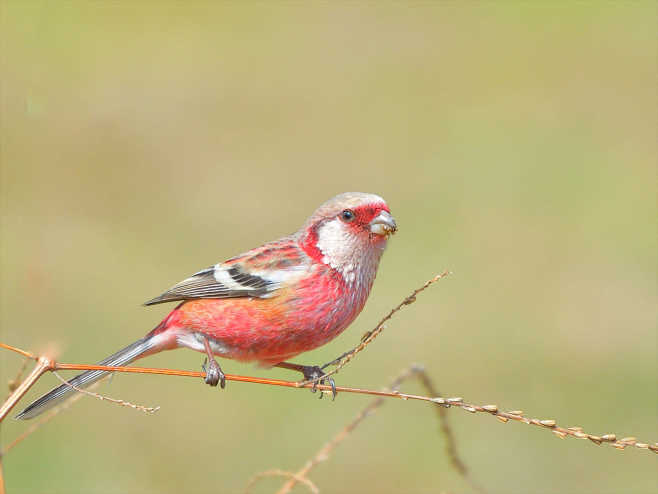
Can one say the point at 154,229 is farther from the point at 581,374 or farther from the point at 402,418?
the point at 581,374

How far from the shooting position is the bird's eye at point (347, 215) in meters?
4.08

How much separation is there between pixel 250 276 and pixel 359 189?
28.7 feet

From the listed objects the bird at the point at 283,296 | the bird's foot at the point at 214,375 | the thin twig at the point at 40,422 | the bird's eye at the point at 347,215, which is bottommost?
the thin twig at the point at 40,422

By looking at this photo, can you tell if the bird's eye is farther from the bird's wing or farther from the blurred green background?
the blurred green background

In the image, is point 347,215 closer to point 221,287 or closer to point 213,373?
point 221,287

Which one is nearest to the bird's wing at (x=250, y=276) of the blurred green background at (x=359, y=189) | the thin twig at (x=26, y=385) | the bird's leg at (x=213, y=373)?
the bird's leg at (x=213, y=373)

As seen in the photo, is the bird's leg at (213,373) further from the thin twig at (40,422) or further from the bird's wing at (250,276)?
the thin twig at (40,422)

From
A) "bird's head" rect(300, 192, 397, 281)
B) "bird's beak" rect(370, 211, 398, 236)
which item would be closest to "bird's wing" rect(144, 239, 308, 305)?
"bird's head" rect(300, 192, 397, 281)

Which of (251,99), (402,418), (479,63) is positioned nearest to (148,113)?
(251,99)

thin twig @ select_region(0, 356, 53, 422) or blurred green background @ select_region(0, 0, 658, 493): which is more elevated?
blurred green background @ select_region(0, 0, 658, 493)

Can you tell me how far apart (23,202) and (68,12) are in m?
7.24

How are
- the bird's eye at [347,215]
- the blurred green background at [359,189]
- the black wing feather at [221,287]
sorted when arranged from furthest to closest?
the blurred green background at [359,189] → the black wing feather at [221,287] → the bird's eye at [347,215]

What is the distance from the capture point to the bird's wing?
13.8ft

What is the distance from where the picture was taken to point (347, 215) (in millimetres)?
4098
